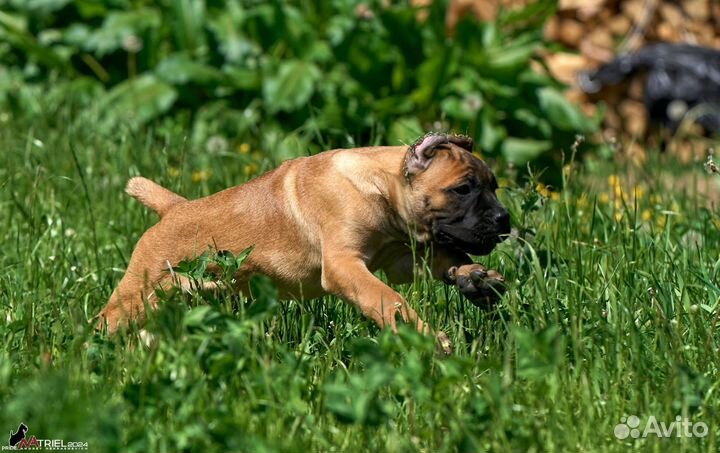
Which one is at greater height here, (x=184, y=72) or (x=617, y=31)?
(x=184, y=72)

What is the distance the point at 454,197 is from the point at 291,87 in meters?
2.94

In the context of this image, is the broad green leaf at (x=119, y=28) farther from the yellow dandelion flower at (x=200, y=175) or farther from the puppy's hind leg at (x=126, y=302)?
the puppy's hind leg at (x=126, y=302)

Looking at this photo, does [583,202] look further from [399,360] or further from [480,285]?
[399,360]

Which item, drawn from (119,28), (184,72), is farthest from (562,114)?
(119,28)

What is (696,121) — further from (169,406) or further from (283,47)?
(169,406)

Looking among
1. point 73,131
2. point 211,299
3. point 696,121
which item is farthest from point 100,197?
point 696,121

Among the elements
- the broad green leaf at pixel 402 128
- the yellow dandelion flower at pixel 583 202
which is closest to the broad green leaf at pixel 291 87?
the broad green leaf at pixel 402 128

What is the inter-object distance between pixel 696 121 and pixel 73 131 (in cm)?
426

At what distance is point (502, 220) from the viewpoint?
3.65m

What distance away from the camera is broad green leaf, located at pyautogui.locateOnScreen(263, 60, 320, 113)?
6441 millimetres

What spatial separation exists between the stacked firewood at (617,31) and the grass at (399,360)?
402cm

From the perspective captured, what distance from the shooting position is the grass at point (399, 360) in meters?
2.69

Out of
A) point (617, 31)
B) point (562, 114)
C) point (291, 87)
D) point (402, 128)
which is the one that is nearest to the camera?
point (402, 128)

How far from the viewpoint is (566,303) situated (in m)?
3.70
